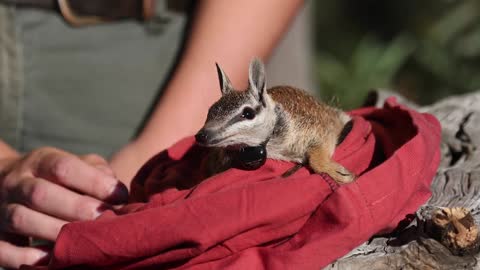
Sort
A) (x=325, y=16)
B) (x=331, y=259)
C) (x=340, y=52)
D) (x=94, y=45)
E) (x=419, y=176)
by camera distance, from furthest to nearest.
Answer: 1. (x=325, y=16)
2. (x=340, y=52)
3. (x=94, y=45)
4. (x=419, y=176)
5. (x=331, y=259)

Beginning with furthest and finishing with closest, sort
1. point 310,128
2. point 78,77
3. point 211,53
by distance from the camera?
point 78,77
point 211,53
point 310,128

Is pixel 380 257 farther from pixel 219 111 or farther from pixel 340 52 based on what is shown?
pixel 340 52

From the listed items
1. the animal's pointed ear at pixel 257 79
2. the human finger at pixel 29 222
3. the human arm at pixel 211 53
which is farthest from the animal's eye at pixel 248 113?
the human arm at pixel 211 53

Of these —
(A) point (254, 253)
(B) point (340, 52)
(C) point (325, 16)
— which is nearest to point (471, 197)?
(A) point (254, 253)

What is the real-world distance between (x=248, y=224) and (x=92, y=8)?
3.73 feet

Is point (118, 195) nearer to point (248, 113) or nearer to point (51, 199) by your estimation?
point (51, 199)

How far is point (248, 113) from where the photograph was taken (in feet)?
4.54

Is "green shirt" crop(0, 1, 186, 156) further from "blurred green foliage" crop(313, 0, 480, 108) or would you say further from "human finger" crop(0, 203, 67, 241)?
"blurred green foliage" crop(313, 0, 480, 108)

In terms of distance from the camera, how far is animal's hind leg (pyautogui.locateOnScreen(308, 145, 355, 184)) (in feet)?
4.26

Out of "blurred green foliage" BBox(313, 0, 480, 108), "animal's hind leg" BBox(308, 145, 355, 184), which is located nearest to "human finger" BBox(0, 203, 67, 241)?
"animal's hind leg" BBox(308, 145, 355, 184)

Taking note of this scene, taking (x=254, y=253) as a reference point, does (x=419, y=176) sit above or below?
above

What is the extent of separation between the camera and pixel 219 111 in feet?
4.50

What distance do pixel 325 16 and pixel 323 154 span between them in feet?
13.6

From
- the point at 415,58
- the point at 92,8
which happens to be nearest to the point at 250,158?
the point at 92,8
